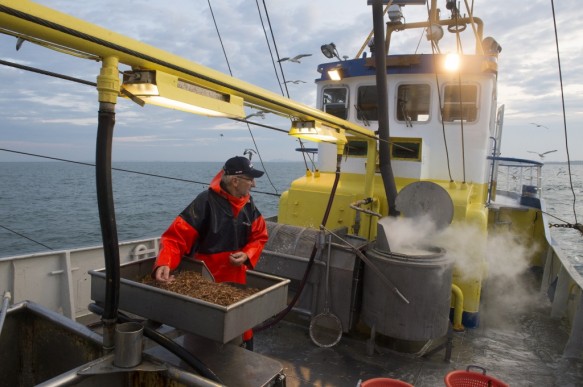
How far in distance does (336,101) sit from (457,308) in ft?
14.1

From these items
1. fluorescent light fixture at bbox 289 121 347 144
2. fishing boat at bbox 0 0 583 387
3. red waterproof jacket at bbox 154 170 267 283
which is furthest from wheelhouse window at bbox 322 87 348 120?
red waterproof jacket at bbox 154 170 267 283

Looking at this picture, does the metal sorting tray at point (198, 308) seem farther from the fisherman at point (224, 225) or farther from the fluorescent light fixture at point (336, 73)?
the fluorescent light fixture at point (336, 73)

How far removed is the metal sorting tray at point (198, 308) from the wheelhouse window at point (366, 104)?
5278 millimetres

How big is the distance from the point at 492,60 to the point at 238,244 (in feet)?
17.8

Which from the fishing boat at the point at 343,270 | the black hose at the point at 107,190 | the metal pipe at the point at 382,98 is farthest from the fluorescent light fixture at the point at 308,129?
the black hose at the point at 107,190

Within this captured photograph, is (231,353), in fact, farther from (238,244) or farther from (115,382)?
(238,244)

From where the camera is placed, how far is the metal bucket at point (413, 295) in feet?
14.4

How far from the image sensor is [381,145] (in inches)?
217

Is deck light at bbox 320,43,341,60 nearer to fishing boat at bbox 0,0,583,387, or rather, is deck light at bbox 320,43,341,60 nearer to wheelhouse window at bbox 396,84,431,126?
fishing boat at bbox 0,0,583,387

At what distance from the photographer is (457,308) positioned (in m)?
5.32

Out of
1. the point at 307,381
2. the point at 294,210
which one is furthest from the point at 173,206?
the point at 307,381

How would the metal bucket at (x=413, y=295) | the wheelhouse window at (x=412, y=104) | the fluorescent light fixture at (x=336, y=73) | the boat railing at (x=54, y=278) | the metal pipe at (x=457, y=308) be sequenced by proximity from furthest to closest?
the fluorescent light fixture at (x=336, y=73), the wheelhouse window at (x=412, y=104), the metal pipe at (x=457, y=308), the boat railing at (x=54, y=278), the metal bucket at (x=413, y=295)

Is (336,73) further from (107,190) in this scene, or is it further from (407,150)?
(107,190)

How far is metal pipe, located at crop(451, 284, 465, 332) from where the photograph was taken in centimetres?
528
